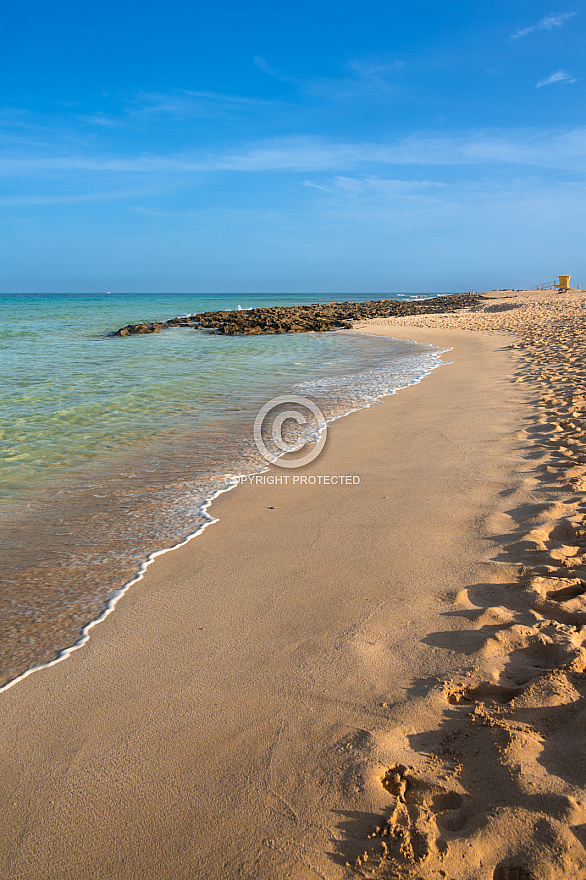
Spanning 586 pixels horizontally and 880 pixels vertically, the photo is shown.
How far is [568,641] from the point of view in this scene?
217 centimetres

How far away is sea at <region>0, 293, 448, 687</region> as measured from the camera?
3.16 metres

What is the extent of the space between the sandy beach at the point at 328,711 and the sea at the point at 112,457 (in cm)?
38
